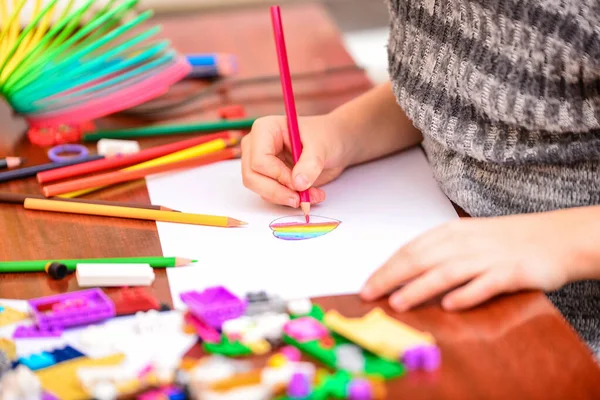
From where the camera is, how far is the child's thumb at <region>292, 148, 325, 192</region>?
78 cm

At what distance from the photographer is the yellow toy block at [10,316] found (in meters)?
0.62

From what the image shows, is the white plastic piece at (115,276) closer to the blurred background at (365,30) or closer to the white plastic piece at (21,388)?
the white plastic piece at (21,388)

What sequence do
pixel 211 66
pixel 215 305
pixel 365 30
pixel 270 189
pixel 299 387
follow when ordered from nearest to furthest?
pixel 299 387 → pixel 215 305 → pixel 270 189 → pixel 211 66 → pixel 365 30

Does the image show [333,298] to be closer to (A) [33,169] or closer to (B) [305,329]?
(B) [305,329]

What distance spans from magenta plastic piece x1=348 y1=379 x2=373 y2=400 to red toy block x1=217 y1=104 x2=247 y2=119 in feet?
1.89

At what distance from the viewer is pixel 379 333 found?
1.81 feet

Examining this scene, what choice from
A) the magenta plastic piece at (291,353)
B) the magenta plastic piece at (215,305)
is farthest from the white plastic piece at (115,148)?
the magenta plastic piece at (291,353)

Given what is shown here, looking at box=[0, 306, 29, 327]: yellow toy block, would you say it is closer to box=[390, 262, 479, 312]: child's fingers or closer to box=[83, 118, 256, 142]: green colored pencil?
box=[390, 262, 479, 312]: child's fingers

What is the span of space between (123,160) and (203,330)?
36cm

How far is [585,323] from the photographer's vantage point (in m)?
0.77

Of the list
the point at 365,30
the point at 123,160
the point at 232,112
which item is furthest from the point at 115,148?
the point at 365,30

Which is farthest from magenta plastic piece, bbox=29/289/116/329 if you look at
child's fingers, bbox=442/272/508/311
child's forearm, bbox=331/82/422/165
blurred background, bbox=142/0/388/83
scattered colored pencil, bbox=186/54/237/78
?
blurred background, bbox=142/0/388/83

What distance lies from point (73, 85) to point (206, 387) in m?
0.58

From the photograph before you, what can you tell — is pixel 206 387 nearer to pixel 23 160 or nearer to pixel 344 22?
pixel 23 160
